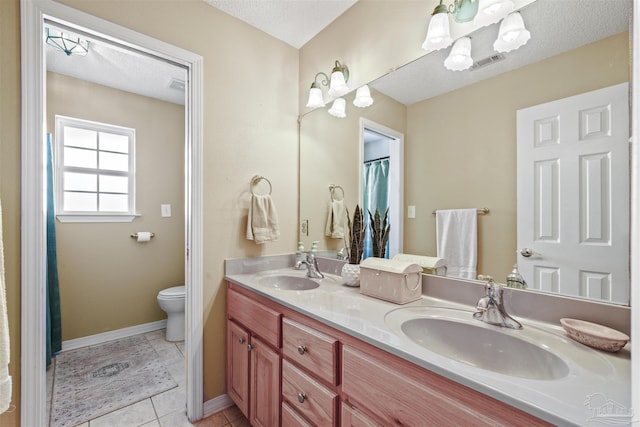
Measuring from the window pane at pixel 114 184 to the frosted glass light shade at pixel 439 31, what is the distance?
9.40 ft

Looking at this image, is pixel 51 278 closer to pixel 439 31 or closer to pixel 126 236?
pixel 126 236

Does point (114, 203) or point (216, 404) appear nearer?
point (216, 404)

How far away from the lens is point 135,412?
5.35 ft

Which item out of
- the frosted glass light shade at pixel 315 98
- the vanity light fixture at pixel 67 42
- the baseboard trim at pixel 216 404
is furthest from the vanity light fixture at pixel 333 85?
the baseboard trim at pixel 216 404

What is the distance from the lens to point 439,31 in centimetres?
120

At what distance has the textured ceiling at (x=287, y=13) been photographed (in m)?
1.67

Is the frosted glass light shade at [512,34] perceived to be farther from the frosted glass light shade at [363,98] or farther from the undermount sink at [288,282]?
the undermount sink at [288,282]

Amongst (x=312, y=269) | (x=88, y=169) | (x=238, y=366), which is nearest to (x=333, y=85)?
(x=312, y=269)

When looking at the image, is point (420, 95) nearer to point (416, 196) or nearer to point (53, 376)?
point (416, 196)

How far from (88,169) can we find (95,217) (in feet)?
1.55

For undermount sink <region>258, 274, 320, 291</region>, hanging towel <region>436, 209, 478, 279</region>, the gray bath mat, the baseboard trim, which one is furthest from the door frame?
hanging towel <region>436, 209, 478, 279</region>

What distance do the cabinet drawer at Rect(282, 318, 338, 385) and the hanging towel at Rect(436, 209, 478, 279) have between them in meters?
0.62

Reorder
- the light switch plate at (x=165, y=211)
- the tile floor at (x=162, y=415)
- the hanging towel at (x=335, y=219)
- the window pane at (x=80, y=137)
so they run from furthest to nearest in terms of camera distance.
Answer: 1. the light switch plate at (x=165, y=211)
2. the window pane at (x=80, y=137)
3. the hanging towel at (x=335, y=219)
4. the tile floor at (x=162, y=415)

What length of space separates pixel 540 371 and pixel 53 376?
2.88 metres
